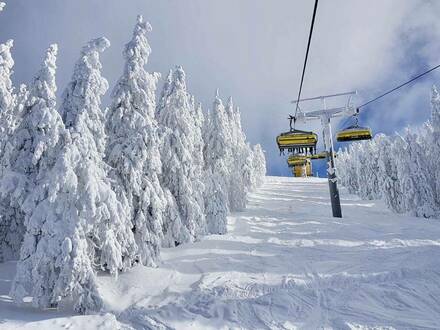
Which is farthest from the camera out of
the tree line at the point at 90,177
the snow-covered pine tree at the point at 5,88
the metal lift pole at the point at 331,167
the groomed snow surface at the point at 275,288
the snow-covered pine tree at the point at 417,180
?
the snow-covered pine tree at the point at 417,180

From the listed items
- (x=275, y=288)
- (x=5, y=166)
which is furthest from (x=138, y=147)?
(x=275, y=288)

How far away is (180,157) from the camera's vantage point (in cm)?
2030

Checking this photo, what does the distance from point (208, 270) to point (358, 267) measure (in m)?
6.55

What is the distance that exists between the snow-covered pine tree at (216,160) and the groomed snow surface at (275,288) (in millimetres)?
5088

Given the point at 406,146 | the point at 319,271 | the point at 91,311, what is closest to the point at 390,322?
the point at 319,271

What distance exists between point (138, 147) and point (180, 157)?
5018 millimetres

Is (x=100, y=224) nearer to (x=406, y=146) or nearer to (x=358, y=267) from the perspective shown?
(x=358, y=267)

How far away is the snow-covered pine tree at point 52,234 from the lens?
1003 centimetres

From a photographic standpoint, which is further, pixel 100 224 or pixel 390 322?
pixel 100 224

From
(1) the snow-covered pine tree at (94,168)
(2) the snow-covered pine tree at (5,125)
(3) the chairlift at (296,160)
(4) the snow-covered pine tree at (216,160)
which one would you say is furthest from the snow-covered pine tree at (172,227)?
(3) the chairlift at (296,160)

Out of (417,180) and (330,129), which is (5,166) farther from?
(417,180)

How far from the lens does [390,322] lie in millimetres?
9281

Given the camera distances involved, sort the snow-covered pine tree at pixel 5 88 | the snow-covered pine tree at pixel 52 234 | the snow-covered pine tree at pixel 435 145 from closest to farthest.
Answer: the snow-covered pine tree at pixel 52 234
the snow-covered pine tree at pixel 5 88
the snow-covered pine tree at pixel 435 145

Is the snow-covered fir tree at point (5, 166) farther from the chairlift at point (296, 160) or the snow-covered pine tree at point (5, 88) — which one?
the chairlift at point (296, 160)
